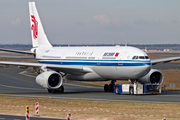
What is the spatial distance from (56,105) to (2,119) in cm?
966

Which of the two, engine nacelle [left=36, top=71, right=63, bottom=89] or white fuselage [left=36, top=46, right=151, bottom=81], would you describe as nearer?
white fuselage [left=36, top=46, right=151, bottom=81]

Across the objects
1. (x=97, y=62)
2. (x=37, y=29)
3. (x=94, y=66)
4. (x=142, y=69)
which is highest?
(x=37, y=29)

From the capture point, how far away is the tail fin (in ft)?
189

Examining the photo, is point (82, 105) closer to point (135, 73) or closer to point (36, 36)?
point (135, 73)

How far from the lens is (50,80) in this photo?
1780 inches

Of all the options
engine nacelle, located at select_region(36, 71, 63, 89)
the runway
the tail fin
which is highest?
the tail fin

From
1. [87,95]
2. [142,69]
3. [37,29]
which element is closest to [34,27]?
[37,29]

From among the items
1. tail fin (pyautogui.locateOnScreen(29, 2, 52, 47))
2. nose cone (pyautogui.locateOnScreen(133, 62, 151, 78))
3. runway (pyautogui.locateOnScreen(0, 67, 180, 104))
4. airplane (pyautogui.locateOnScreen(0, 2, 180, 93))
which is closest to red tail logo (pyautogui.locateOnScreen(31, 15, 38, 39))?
tail fin (pyautogui.locateOnScreen(29, 2, 52, 47))

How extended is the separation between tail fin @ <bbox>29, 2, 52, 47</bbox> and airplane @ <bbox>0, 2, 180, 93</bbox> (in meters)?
3.86

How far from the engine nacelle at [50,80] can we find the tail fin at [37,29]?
13.6 meters

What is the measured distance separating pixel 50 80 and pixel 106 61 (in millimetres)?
7402

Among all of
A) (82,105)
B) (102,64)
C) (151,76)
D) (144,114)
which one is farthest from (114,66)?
(144,114)

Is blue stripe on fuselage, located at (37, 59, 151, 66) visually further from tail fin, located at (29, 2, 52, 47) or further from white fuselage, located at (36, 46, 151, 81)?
tail fin, located at (29, 2, 52, 47)

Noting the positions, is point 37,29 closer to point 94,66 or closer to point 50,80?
point 50,80
